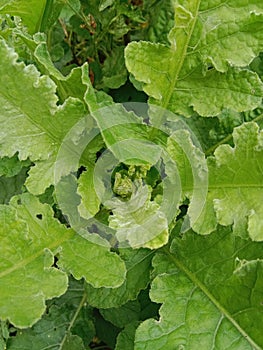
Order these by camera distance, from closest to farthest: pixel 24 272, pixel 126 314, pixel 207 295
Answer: pixel 24 272, pixel 207 295, pixel 126 314

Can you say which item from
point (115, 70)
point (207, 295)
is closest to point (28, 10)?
point (115, 70)

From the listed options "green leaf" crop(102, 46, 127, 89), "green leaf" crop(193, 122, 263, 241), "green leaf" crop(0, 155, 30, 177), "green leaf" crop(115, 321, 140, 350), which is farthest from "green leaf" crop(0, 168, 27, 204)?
"green leaf" crop(193, 122, 263, 241)

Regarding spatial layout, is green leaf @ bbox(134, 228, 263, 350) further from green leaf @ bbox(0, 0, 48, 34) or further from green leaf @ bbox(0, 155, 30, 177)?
green leaf @ bbox(0, 0, 48, 34)

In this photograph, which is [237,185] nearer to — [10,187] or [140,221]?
[140,221]

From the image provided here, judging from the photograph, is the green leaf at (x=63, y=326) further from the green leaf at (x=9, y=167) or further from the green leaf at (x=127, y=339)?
the green leaf at (x=9, y=167)

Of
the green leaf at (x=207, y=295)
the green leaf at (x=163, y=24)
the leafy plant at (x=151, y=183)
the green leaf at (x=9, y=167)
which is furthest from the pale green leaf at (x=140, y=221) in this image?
the green leaf at (x=163, y=24)
